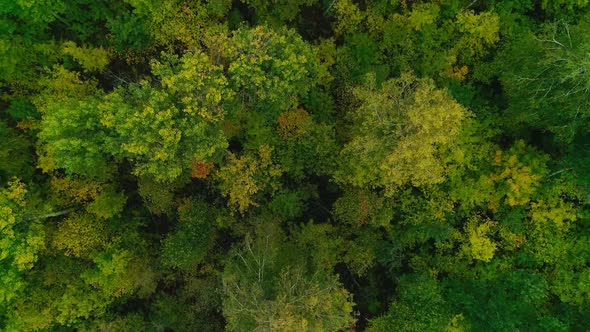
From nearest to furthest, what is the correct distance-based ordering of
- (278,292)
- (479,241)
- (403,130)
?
(403,130)
(278,292)
(479,241)

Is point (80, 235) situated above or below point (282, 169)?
above

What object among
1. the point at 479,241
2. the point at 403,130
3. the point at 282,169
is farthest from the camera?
the point at 282,169

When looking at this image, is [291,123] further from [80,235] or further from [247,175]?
[80,235]

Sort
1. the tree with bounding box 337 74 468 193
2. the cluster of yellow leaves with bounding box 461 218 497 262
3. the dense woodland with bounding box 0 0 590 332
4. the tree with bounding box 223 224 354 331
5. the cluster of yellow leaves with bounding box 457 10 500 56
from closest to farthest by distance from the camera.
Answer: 1. the tree with bounding box 223 224 354 331
2. the tree with bounding box 337 74 468 193
3. the dense woodland with bounding box 0 0 590 332
4. the cluster of yellow leaves with bounding box 461 218 497 262
5. the cluster of yellow leaves with bounding box 457 10 500 56

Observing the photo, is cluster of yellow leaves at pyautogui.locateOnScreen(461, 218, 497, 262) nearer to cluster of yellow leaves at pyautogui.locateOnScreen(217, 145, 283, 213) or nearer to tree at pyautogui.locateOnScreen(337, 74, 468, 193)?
tree at pyautogui.locateOnScreen(337, 74, 468, 193)

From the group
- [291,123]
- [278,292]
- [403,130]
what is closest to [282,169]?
[291,123]

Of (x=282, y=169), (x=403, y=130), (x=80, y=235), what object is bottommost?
(x=282, y=169)

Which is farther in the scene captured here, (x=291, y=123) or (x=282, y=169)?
(x=282, y=169)

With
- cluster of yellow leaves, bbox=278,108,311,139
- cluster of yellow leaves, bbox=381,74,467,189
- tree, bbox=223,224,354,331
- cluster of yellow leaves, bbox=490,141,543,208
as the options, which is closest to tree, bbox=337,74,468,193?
cluster of yellow leaves, bbox=381,74,467,189

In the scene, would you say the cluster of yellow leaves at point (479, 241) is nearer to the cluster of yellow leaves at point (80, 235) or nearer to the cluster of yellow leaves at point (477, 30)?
the cluster of yellow leaves at point (477, 30)

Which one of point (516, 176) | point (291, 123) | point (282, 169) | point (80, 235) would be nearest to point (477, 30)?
point (516, 176)

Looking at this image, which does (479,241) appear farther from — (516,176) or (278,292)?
(278,292)
